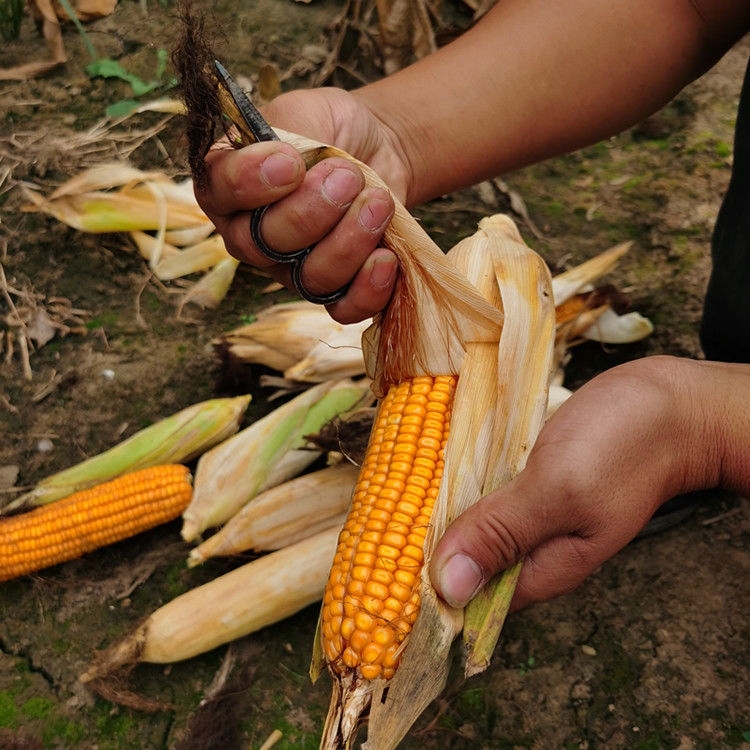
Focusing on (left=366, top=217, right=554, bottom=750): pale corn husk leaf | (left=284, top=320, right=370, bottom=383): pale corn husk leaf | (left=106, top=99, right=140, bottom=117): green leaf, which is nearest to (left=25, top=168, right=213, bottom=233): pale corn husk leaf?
(left=106, top=99, right=140, bottom=117): green leaf

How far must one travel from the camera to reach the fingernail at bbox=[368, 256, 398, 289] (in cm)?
146

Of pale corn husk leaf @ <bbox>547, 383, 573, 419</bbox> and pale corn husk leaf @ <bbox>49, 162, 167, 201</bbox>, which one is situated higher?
pale corn husk leaf @ <bbox>49, 162, 167, 201</bbox>

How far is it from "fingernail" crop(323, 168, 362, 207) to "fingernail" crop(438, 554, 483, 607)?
68 cm

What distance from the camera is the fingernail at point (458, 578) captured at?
1.28 meters

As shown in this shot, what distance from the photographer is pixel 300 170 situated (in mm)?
1293

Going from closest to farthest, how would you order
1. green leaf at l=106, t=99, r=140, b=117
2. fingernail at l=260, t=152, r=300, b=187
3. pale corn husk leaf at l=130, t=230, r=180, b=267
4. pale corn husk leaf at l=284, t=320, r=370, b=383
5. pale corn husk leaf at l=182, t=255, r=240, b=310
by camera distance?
fingernail at l=260, t=152, r=300, b=187 < pale corn husk leaf at l=284, t=320, r=370, b=383 < pale corn husk leaf at l=182, t=255, r=240, b=310 < pale corn husk leaf at l=130, t=230, r=180, b=267 < green leaf at l=106, t=99, r=140, b=117

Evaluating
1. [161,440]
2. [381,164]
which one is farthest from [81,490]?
[381,164]

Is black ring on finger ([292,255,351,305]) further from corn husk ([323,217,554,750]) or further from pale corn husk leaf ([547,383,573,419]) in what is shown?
pale corn husk leaf ([547,383,573,419])

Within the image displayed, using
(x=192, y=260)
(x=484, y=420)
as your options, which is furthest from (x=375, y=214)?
(x=192, y=260)

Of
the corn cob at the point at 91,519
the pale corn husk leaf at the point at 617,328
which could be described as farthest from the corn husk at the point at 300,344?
the pale corn husk leaf at the point at 617,328

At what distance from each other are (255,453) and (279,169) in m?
1.20

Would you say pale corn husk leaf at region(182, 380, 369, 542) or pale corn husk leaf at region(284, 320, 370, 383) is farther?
pale corn husk leaf at region(284, 320, 370, 383)

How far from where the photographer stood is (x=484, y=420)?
1.53m

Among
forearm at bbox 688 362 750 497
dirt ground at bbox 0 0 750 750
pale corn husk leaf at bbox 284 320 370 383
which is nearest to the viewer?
forearm at bbox 688 362 750 497
